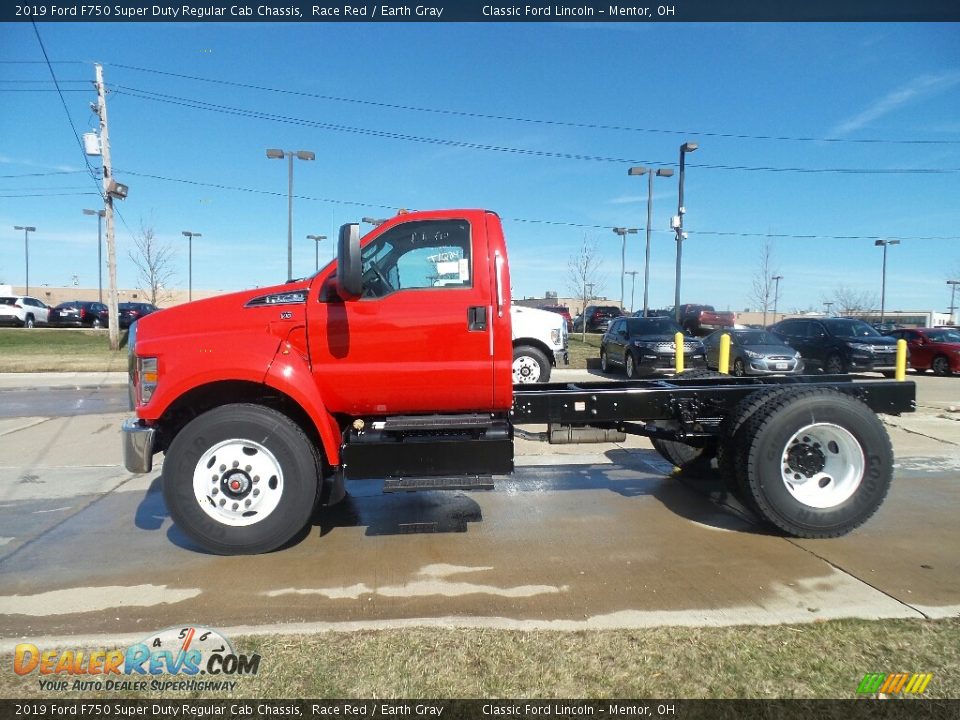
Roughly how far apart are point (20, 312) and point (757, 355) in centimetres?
3695

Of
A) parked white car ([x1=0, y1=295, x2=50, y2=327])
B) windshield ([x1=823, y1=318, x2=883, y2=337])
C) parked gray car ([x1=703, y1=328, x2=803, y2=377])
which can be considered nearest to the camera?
parked gray car ([x1=703, y1=328, x2=803, y2=377])

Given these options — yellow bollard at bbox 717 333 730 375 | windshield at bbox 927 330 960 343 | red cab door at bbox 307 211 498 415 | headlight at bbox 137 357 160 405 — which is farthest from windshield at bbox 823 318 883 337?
headlight at bbox 137 357 160 405

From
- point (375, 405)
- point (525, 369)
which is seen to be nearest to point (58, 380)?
point (525, 369)

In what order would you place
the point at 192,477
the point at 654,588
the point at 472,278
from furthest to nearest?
the point at 472,278
the point at 192,477
the point at 654,588

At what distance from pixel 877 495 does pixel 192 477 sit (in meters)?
4.72

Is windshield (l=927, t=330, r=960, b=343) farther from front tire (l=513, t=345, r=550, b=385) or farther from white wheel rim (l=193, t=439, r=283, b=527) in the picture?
white wheel rim (l=193, t=439, r=283, b=527)

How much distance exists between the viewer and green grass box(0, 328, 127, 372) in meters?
17.3

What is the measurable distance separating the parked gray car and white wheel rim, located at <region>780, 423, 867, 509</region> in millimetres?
9639

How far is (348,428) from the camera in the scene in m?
4.51

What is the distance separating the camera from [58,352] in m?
21.3

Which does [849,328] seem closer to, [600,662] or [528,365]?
[528,365]

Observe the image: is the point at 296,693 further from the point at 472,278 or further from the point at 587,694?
the point at 472,278

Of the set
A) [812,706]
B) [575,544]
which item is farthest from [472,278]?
[812,706]

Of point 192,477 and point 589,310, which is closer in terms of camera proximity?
point 192,477
